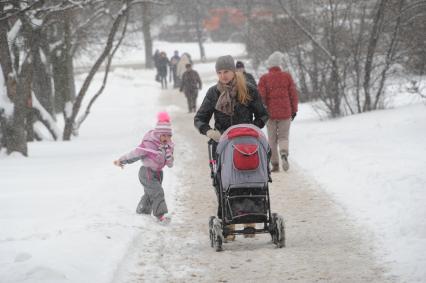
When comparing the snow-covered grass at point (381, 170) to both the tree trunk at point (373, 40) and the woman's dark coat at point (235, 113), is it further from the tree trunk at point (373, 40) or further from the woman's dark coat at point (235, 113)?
the woman's dark coat at point (235, 113)

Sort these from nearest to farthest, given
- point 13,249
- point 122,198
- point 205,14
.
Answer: point 13,249
point 122,198
point 205,14

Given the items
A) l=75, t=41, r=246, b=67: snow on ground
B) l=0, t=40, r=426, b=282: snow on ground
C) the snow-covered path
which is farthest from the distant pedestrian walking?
the snow-covered path

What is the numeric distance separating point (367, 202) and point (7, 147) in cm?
835

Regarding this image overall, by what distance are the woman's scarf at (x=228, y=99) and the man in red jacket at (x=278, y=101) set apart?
4.29 m

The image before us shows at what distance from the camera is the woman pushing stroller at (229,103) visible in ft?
24.4

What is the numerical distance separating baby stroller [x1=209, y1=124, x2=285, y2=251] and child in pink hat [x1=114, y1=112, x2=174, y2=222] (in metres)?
1.31

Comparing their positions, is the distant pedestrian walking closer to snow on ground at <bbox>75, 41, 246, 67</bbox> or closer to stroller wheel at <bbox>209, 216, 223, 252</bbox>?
snow on ground at <bbox>75, 41, 246, 67</bbox>

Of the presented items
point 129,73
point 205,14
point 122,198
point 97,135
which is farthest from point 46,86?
point 205,14

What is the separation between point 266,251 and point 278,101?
Answer: 4.97m

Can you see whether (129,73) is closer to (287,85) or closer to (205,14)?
(205,14)

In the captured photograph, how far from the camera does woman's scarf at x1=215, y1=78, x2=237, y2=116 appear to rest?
743cm

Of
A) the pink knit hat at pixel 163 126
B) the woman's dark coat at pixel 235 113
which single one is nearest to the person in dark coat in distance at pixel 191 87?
the pink knit hat at pixel 163 126

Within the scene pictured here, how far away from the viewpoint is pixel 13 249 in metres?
6.82

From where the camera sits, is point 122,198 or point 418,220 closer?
point 418,220
